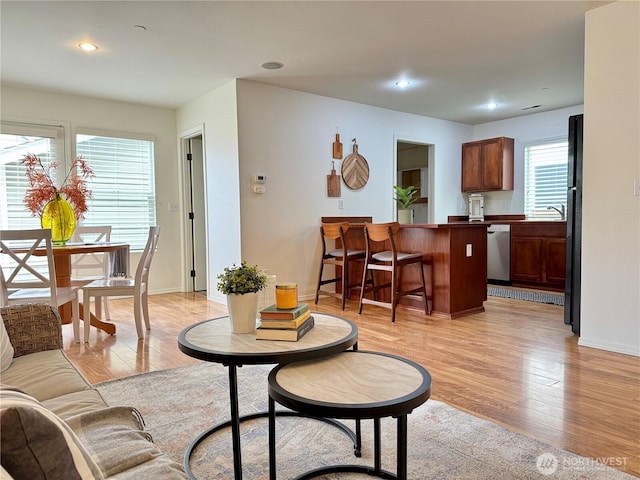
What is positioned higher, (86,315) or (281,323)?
(281,323)

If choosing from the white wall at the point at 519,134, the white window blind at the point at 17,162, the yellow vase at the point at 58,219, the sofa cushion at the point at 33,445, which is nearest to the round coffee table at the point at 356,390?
the sofa cushion at the point at 33,445

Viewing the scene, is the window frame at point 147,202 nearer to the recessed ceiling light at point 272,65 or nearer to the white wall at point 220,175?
the white wall at point 220,175

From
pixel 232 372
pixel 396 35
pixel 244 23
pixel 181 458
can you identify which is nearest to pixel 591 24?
pixel 396 35

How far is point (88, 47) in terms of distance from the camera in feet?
11.8

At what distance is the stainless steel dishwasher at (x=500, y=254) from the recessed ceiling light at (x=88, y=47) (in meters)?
4.95

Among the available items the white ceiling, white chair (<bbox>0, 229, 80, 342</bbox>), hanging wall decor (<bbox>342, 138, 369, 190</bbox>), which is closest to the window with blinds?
the white ceiling

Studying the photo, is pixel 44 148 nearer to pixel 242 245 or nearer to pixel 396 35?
pixel 242 245

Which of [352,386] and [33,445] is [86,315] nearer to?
[352,386]

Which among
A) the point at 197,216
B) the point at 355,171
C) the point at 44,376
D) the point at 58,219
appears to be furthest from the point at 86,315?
the point at 355,171

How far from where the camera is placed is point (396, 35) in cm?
346

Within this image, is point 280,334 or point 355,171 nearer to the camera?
point 280,334

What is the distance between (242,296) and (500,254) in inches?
201

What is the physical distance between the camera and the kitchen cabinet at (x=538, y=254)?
17.4 feet

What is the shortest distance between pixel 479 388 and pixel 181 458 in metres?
1.55
